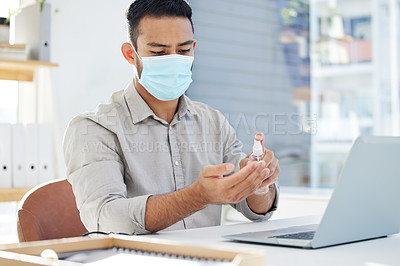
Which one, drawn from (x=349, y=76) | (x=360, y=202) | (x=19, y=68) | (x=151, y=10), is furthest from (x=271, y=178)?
(x=349, y=76)

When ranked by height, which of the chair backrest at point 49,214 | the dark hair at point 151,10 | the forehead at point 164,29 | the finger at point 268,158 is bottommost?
the chair backrest at point 49,214

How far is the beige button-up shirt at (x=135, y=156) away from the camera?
1.40 m

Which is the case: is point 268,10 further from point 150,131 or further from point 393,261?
point 393,261

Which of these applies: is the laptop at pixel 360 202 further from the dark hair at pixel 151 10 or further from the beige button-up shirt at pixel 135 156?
the dark hair at pixel 151 10

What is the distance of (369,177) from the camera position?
3.31 ft

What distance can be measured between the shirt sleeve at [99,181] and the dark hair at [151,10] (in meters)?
0.36

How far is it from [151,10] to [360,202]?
0.95m

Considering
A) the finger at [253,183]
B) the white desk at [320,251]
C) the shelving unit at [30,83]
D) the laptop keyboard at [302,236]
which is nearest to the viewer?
the white desk at [320,251]

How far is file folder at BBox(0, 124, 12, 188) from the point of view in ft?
8.02

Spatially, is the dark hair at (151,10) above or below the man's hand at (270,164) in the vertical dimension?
above

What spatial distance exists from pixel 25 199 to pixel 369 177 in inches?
39.4

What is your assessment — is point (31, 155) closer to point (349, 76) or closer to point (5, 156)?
point (5, 156)

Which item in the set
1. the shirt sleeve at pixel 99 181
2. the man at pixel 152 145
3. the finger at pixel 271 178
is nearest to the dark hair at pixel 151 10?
the man at pixel 152 145

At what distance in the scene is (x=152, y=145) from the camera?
1.65m
